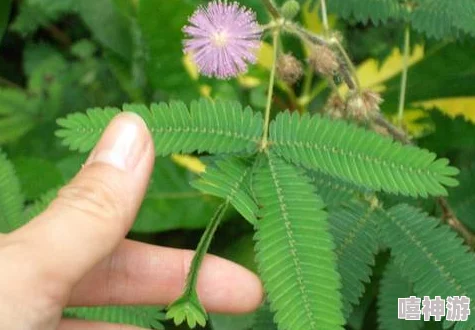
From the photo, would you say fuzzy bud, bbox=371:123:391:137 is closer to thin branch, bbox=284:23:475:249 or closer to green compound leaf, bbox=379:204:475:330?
thin branch, bbox=284:23:475:249

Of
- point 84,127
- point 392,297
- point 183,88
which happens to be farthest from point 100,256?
point 183,88

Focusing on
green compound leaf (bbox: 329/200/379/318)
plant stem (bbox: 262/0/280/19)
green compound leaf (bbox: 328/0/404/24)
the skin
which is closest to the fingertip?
the skin

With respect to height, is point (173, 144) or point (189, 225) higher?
point (189, 225)

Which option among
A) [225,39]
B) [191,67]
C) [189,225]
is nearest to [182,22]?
[191,67]

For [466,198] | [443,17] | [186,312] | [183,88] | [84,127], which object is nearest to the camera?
[186,312]

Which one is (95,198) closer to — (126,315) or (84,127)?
(84,127)

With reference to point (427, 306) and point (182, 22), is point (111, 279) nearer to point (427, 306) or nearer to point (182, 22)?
point (427, 306)
